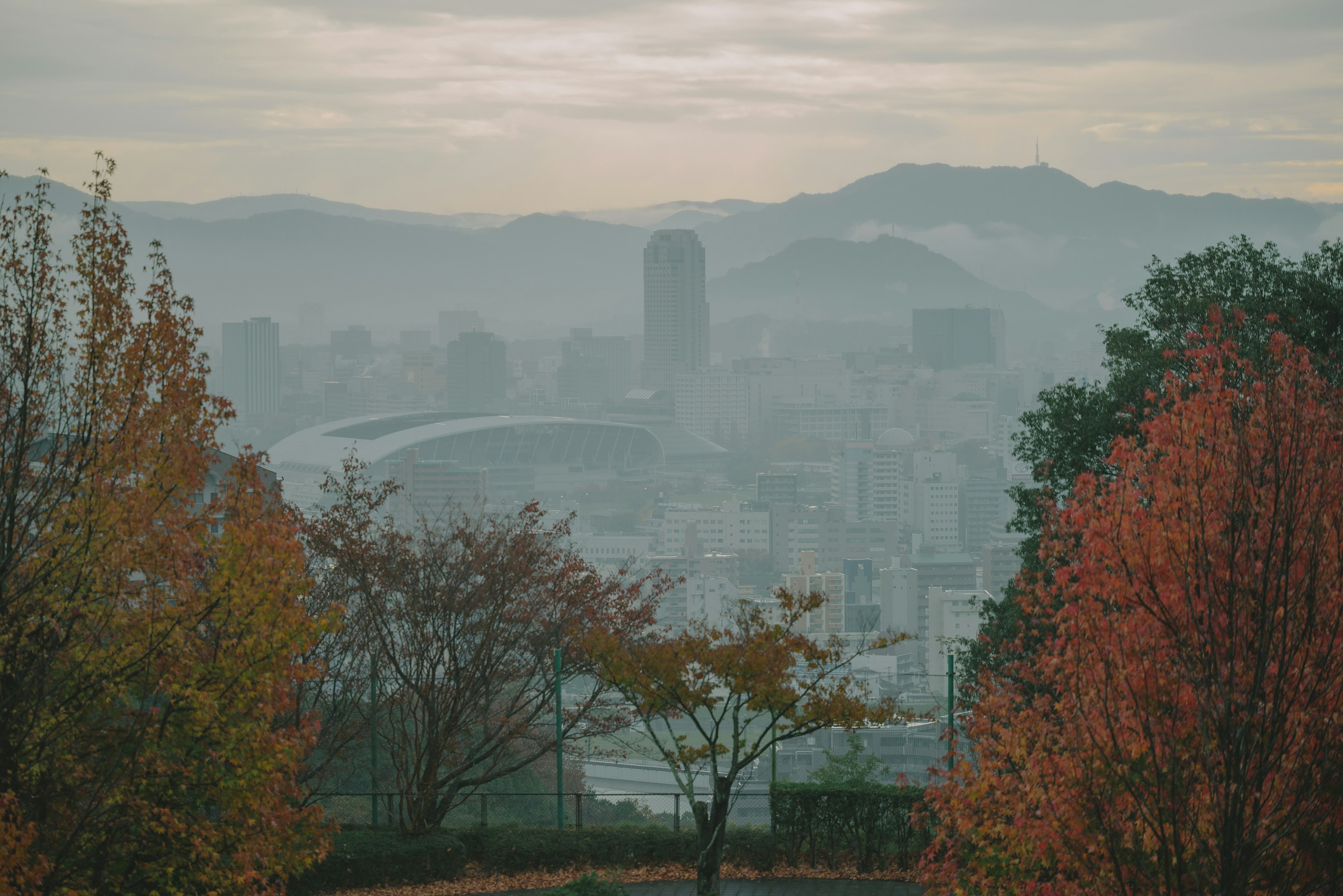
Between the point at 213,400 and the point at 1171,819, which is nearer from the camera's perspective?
the point at 1171,819

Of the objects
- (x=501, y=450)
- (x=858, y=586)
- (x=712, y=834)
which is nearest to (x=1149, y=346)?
(x=712, y=834)

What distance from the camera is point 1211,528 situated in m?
5.48

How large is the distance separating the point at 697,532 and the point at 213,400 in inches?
4516

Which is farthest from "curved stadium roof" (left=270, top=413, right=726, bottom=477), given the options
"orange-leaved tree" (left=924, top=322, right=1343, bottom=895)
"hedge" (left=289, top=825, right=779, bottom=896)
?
"orange-leaved tree" (left=924, top=322, right=1343, bottom=895)

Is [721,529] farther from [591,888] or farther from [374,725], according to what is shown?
[591,888]

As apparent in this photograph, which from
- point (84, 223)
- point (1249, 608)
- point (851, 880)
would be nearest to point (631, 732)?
point (851, 880)

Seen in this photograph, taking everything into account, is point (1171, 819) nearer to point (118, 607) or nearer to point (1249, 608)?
point (1249, 608)

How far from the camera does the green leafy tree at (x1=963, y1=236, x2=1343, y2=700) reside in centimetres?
1233

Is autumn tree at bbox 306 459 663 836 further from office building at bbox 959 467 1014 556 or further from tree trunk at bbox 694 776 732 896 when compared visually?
office building at bbox 959 467 1014 556

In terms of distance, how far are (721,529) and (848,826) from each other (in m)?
117

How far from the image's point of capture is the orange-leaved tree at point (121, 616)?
5941mm

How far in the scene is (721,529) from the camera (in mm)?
126875

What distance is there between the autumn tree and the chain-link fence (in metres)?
0.38

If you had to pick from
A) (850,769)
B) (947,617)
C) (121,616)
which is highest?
(121,616)
